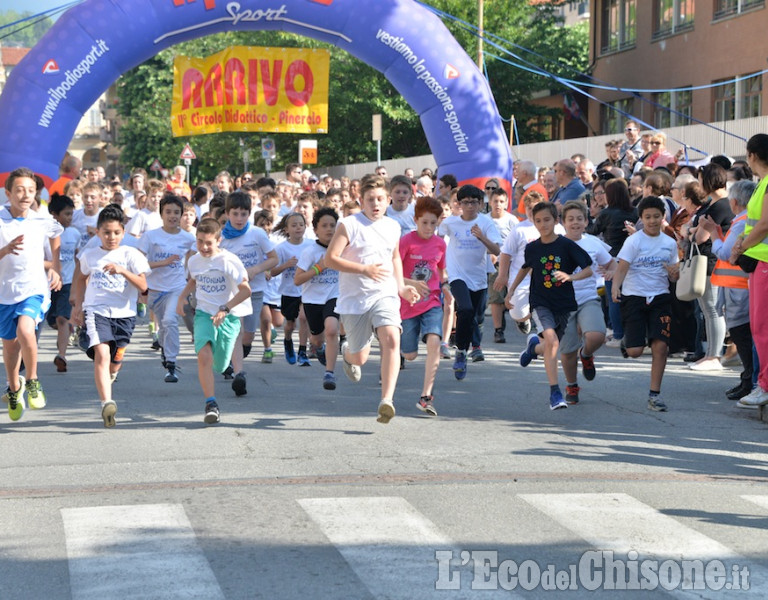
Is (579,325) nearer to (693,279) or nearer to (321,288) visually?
(693,279)

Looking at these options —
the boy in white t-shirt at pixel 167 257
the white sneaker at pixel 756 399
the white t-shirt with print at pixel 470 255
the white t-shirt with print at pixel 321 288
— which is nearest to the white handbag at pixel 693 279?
the white sneaker at pixel 756 399

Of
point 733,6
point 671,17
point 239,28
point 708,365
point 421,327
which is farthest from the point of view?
point 671,17

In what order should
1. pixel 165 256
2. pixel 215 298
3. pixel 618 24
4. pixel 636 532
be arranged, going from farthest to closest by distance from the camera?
pixel 618 24
pixel 165 256
pixel 215 298
pixel 636 532

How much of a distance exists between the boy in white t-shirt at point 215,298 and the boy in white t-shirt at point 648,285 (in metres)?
2.95

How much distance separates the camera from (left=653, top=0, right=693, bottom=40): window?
3262 centimetres

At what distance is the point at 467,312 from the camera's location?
1202 cm

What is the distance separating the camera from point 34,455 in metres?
8.05

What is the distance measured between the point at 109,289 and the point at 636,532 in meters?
4.94

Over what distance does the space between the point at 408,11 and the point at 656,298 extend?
31.0 ft

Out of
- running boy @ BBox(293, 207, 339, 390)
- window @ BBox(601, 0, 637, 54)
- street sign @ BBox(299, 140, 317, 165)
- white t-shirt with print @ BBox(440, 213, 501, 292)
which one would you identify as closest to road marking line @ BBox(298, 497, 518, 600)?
running boy @ BBox(293, 207, 339, 390)

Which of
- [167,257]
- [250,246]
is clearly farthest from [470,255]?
[167,257]

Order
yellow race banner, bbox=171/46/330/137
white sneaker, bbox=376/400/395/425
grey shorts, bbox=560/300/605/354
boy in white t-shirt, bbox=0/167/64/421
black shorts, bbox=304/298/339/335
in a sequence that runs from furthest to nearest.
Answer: yellow race banner, bbox=171/46/330/137 < black shorts, bbox=304/298/339/335 < grey shorts, bbox=560/300/605/354 < boy in white t-shirt, bbox=0/167/64/421 < white sneaker, bbox=376/400/395/425

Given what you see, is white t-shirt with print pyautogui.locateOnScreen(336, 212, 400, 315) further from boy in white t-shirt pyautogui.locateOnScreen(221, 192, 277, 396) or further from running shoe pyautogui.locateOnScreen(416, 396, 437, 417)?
boy in white t-shirt pyautogui.locateOnScreen(221, 192, 277, 396)
